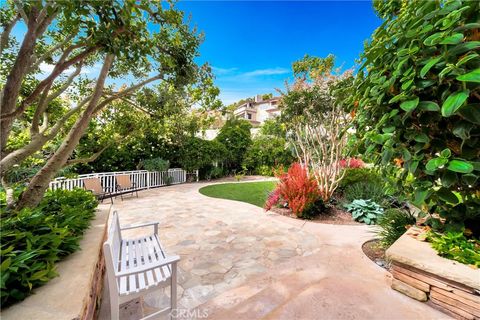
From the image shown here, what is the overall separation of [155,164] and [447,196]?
31.5 ft

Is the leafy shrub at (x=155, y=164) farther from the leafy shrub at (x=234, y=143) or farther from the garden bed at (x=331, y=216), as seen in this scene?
the garden bed at (x=331, y=216)

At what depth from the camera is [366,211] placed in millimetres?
4496

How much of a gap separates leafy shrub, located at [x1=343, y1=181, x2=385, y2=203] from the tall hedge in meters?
2.81

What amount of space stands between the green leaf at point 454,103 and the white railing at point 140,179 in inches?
309

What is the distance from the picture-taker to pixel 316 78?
5184mm

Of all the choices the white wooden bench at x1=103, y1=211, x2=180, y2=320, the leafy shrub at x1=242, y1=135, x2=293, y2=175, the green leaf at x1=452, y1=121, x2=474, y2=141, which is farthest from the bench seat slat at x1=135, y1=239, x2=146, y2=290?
the leafy shrub at x1=242, y1=135, x2=293, y2=175

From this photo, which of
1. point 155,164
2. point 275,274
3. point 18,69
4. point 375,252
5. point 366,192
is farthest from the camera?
point 155,164

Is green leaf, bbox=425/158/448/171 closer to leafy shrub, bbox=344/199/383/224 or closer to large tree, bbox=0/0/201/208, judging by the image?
large tree, bbox=0/0/201/208

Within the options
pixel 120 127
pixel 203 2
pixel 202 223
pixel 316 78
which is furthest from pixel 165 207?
pixel 316 78

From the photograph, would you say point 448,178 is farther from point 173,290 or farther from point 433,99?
point 173,290

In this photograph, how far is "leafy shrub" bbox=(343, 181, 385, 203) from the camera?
4926mm

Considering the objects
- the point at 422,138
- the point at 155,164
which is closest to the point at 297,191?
the point at 422,138

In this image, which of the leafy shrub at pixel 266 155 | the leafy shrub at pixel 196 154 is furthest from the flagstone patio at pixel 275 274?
the leafy shrub at pixel 266 155

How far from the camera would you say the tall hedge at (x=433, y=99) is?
1.44 m
